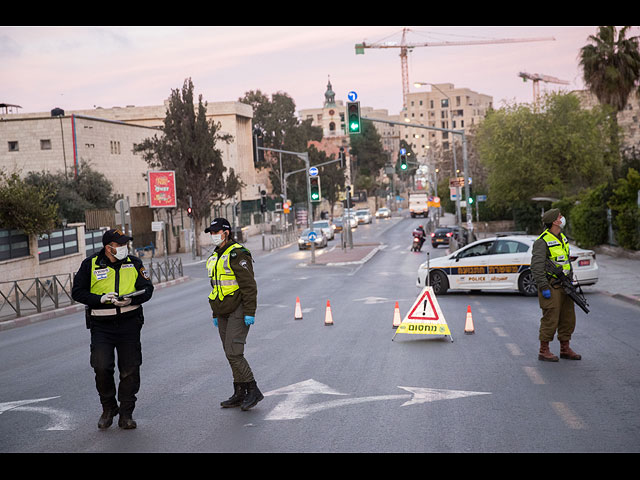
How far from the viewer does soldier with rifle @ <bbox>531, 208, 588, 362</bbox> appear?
1082 centimetres

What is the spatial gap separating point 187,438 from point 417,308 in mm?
6792

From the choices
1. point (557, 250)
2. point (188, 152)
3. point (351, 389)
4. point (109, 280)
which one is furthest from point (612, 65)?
point (109, 280)

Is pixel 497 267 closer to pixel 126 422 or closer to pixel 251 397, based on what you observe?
pixel 251 397

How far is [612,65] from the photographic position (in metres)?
42.8

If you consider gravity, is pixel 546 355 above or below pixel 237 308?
below

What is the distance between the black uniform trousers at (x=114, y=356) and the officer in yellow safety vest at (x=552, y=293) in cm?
555

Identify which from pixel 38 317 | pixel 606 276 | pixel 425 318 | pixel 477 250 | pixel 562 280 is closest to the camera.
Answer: pixel 562 280

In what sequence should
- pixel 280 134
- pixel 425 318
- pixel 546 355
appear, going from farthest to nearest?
pixel 280 134 < pixel 425 318 < pixel 546 355

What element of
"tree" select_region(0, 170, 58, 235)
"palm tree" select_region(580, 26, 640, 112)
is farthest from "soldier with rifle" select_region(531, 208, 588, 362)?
"palm tree" select_region(580, 26, 640, 112)

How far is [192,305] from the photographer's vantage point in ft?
74.6

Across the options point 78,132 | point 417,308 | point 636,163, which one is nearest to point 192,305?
point 417,308

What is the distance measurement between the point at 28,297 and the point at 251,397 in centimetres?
1618

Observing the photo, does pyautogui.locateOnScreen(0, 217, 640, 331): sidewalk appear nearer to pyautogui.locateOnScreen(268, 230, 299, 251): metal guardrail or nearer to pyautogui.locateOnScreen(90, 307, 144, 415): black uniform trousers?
pyautogui.locateOnScreen(90, 307, 144, 415): black uniform trousers
